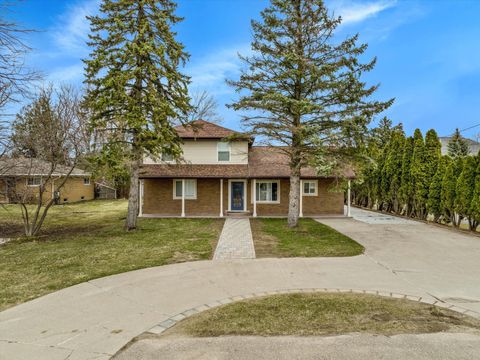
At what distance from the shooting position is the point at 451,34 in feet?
43.8

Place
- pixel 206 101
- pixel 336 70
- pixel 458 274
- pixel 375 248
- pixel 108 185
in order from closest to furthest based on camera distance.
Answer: pixel 458 274, pixel 375 248, pixel 336 70, pixel 206 101, pixel 108 185

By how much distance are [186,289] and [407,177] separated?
1571cm

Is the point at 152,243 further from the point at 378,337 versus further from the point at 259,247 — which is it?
the point at 378,337

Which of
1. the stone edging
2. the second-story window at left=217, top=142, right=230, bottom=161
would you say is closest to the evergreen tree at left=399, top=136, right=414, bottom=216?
the second-story window at left=217, top=142, right=230, bottom=161

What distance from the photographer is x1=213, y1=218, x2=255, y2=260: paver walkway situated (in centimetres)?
820

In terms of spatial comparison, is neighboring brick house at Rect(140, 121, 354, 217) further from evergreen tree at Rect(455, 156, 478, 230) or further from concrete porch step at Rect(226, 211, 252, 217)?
evergreen tree at Rect(455, 156, 478, 230)

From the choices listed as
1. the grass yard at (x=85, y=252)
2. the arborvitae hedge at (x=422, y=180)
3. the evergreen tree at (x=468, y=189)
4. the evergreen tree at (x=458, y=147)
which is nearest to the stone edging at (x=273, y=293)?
the grass yard at (x=85, y=252)

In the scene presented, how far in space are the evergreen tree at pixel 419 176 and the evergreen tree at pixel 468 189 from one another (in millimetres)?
2934

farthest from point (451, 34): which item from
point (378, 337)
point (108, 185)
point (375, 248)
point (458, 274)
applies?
point (108, 185)

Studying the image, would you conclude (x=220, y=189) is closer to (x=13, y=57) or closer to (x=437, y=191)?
(x=437, y=191)

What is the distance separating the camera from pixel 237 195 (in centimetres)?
1853

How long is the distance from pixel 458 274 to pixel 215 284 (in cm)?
533

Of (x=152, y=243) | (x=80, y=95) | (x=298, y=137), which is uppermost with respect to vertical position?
(x=80, y=95)

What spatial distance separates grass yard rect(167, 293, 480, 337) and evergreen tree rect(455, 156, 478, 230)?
9.59 m
